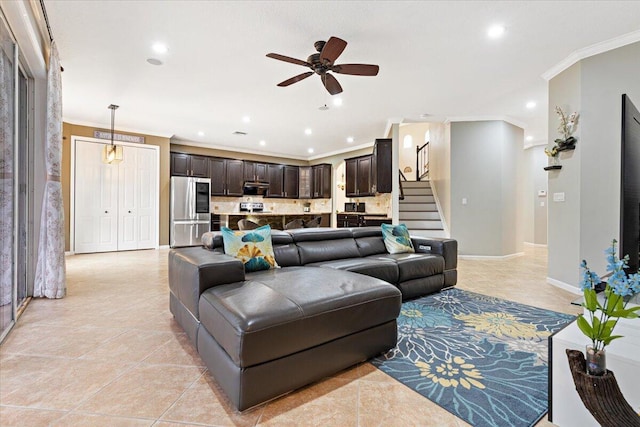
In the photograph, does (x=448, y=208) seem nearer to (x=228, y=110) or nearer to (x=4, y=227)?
(x=228, y=110)

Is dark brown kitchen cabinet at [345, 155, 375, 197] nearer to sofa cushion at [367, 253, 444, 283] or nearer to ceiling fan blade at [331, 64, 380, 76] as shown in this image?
sofa cushion at [367, 253, 444, 283]

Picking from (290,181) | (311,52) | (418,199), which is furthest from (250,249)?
(290,181)

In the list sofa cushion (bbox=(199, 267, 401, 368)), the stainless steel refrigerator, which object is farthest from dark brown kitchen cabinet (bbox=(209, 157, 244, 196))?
sofa cushion (bbox=(199, 267, 401, 368))

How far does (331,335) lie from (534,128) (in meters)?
7.27

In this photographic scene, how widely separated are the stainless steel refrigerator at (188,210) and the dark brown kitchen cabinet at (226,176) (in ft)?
1.80

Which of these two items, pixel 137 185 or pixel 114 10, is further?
pixel 137 185

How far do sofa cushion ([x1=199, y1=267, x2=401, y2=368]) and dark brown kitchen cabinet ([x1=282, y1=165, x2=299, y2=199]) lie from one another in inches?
297

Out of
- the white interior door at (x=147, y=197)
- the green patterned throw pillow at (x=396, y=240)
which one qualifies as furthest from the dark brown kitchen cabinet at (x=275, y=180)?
the green patterned throw pillow at (x=396, y=240)

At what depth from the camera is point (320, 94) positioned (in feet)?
15.5

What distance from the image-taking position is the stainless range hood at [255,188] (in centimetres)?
870

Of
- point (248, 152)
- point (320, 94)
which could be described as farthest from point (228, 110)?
point (248, 152)

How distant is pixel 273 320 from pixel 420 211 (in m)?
6.19

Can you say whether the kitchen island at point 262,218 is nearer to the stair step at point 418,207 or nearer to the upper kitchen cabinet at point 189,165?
the upper kitchen cabinet at point 189,165

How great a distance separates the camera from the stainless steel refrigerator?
718 centimetres
